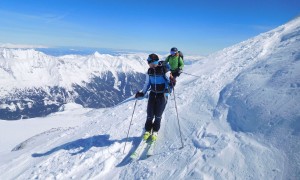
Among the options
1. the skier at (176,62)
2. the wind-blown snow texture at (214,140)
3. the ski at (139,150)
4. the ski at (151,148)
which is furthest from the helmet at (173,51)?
the ski at (151,148)

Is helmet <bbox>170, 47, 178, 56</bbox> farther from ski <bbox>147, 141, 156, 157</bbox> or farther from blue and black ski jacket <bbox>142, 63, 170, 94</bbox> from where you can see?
ski <bbox>147, 141, 156, 157</bbox>

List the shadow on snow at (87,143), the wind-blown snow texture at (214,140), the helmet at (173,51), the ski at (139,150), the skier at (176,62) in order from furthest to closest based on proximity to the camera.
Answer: the skier at (176,62) < the helmet at (173,51) < the shadow on snow at (87,143) < the ski at (139,150) < the wind-blown snow texture at (214,140)

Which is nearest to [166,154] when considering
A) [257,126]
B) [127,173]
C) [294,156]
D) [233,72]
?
[127,173]

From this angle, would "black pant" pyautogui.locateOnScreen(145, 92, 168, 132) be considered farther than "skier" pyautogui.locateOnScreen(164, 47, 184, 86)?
No

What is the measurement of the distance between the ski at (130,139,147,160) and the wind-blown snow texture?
308 millimetres

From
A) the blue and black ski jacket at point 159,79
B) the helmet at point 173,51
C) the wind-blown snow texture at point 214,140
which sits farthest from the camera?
the helmet at point 173,51

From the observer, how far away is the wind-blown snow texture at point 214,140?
8422 millimetres

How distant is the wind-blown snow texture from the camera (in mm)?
8422

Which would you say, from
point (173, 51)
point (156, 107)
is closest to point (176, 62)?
point (173, 51)

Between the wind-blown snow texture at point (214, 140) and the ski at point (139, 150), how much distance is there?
308mm

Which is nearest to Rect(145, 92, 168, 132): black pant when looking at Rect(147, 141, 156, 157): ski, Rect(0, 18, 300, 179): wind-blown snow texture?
Rect(147, 141, 156, 157): ski

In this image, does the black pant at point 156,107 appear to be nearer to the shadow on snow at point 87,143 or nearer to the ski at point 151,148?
the ski at point 151,148

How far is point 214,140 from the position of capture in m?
10.2

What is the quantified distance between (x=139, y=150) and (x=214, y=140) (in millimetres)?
3219
